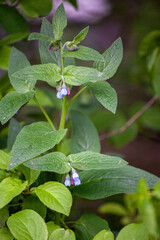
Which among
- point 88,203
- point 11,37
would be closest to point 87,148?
point 11,37

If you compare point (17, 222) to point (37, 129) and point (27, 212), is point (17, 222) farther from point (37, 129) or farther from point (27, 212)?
point (37, 129)

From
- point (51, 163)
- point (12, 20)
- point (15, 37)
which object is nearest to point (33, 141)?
A: point (51, 163)

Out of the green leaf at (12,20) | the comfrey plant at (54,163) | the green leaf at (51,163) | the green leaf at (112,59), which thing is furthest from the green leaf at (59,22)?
the green leaf at (12,20)

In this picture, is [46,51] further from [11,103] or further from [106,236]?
[106,236]

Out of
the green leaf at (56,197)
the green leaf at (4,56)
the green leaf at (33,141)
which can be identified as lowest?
the green leaf at (56,197)

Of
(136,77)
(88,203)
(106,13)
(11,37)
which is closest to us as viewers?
(11,37)

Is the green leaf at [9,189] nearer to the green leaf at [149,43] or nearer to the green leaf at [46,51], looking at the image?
the green leaf at [46,51]

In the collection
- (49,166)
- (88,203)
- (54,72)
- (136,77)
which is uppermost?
(54,72)
